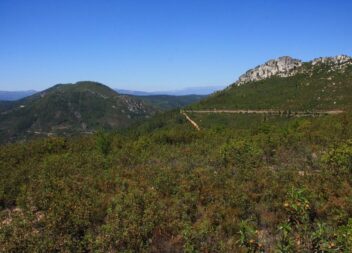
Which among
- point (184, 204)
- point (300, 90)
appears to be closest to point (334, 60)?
point (300, 90)

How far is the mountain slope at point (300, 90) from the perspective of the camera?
420 ft

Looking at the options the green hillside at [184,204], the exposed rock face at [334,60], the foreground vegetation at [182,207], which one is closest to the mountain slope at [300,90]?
the exposed rock face at [334,60]

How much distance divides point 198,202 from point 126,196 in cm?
360

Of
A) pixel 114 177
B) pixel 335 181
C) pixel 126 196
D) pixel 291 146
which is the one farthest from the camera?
pixel 291 146

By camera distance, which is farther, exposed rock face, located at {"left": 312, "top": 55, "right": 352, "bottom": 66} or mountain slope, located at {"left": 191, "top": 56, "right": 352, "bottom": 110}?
exposed rock face, located at {"left": 312, "top": 55, "right": 352, "bottom": 66}

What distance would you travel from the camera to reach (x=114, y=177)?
69.4ft

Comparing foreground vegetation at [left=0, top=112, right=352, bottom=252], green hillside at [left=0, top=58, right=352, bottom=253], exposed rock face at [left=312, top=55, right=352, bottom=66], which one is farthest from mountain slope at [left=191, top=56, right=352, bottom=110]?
foreground vegetation at [left=0, top=112, right=352, bottom=252]

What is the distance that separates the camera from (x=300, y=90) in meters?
153

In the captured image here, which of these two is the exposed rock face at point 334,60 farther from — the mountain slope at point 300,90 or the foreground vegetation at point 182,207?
the foreground vegetation at point 182,207

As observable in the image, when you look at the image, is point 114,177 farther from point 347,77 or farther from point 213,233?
point 347,77

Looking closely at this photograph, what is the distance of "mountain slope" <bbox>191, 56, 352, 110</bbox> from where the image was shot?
128 m

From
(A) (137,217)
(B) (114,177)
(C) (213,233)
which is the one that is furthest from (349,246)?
(B) (114,177)

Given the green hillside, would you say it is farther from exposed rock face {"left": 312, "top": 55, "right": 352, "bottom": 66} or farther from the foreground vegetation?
exposed rock face {"left": 312, "top": 55, "right": 352, "bottom": 66}

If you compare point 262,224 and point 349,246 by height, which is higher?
point 349,246
